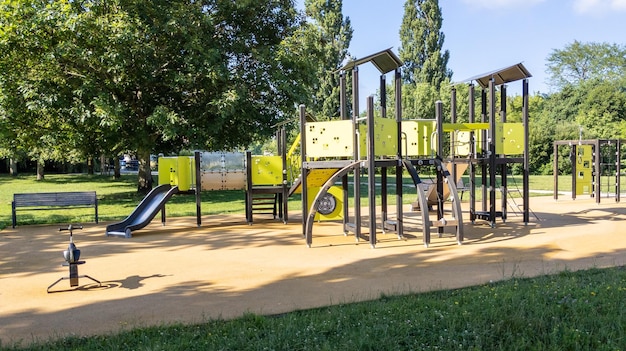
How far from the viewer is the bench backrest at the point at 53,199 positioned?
42.0ft

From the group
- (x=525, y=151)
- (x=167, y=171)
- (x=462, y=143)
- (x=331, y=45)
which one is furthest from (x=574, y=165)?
(x=331, y=45)

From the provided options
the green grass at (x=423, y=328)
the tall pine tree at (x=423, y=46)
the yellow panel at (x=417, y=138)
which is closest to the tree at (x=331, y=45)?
the tall pine tree at (x=423, y=46)

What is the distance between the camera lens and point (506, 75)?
12.6 metres

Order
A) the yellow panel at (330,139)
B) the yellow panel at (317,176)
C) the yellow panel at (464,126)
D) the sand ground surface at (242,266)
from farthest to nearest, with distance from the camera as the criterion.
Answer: the yellow panel at (317,176), the yellow panel at (464,126), the yellow panel at (330,139), the sand ground surface at (242,266)

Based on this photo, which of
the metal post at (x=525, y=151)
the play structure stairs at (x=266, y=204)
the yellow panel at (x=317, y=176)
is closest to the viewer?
the yellow panel at (x=317, y=176)

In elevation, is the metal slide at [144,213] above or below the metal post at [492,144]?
below

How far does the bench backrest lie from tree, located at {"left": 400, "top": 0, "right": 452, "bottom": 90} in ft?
127

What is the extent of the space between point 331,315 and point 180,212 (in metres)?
12.2

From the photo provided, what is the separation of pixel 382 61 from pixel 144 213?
6514 mm

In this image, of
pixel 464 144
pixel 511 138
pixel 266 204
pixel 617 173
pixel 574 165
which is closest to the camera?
pixel 511 138

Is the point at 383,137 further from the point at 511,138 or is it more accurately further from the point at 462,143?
the point at 511,138

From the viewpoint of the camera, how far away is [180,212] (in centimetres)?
1619

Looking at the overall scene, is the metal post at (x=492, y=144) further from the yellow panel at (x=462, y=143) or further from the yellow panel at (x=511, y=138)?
the yellow panel at (x=462, y=143)

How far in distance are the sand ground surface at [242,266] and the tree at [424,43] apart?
119 feet
